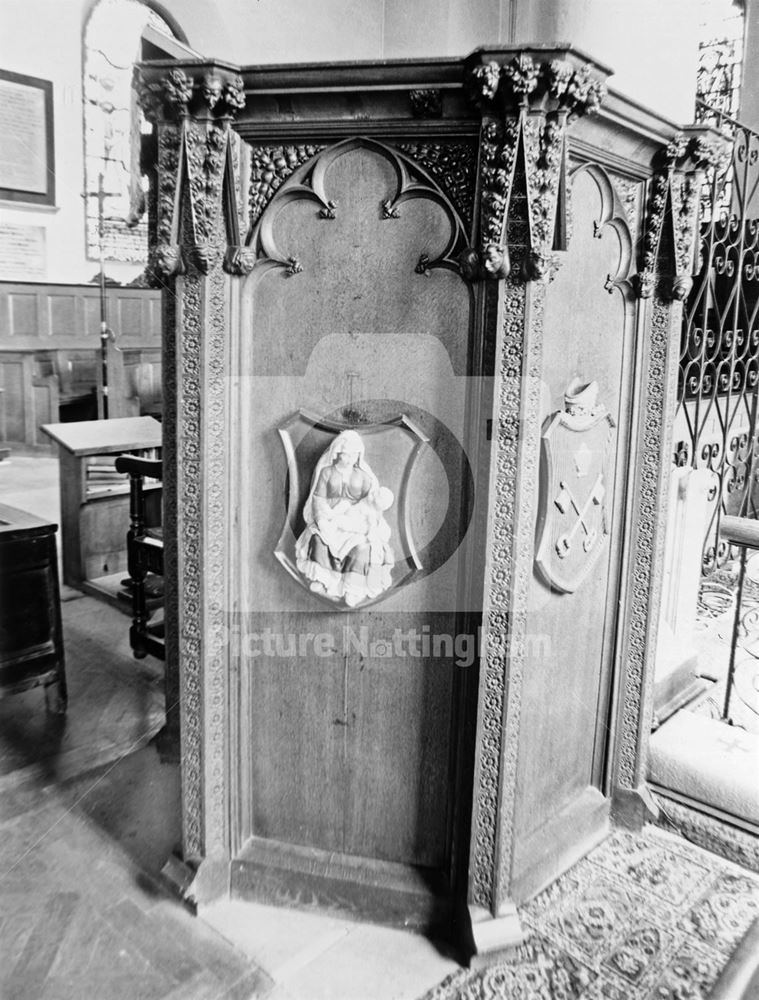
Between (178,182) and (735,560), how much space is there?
419 cm

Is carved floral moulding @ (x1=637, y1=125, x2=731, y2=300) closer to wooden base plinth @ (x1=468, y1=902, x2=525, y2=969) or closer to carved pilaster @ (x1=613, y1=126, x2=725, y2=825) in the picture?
carved pilaster @ (x1=613, y1=126, x2=725, y2=825)

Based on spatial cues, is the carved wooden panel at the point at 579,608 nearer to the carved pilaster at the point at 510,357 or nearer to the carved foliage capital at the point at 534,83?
the carved pilaster at the point at 510,357

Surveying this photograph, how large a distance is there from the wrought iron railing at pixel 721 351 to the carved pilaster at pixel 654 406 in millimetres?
357

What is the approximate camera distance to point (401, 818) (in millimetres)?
1865

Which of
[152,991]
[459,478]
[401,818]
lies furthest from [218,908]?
[459,478]

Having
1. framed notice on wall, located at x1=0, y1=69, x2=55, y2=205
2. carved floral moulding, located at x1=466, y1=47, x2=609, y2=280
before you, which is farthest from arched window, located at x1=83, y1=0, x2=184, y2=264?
carved floral moulding, located at x1=466, y1=47, x2=609, y2=280

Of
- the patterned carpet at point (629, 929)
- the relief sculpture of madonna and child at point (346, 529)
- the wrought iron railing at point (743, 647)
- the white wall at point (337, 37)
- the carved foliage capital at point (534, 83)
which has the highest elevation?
the white wall at point (337, 37)

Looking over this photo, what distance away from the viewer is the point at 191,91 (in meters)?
1.51

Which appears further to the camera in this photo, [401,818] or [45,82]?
[45,82]

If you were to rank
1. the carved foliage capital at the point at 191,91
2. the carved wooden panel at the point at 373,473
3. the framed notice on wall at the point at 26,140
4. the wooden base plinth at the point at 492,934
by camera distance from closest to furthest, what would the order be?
1. the carved foliage capital at the point at 191,91
2. the carved wooden panel at the point at 373,473
3. the wooden base plinth at the point at 492,934
4. the framed notice on wall at the point at 26,140

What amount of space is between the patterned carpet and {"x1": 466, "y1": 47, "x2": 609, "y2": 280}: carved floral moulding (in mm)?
1485

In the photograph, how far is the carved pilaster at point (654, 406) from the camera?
1.88m

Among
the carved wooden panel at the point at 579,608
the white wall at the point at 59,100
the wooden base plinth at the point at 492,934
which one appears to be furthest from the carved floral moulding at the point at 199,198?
the white wall at the point at 59,100

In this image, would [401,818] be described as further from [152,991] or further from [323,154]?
[323,154]
